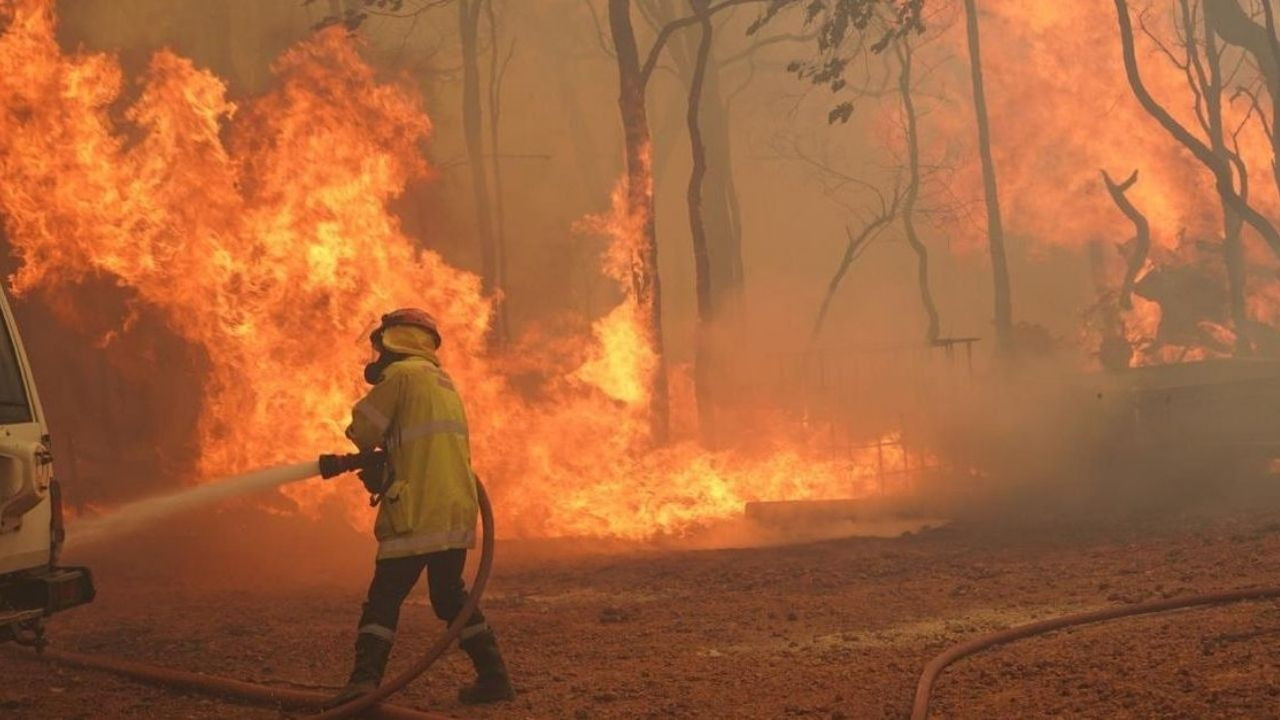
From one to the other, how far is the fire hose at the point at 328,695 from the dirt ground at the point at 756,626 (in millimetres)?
88

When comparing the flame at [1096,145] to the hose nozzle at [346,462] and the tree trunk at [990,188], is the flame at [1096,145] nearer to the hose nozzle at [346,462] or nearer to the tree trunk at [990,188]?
the tree trunk at [990,188]

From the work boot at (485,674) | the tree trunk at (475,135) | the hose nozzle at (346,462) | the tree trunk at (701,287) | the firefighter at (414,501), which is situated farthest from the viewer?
the tree trunk at (475,135)

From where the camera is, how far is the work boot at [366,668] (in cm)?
605

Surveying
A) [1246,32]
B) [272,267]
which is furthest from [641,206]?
[1246,32]

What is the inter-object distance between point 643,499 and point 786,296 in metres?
36.7

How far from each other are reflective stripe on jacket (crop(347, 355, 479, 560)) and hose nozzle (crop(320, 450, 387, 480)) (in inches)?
3.5

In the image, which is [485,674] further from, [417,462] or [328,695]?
[417,462]

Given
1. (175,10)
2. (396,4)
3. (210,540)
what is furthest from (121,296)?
(175,10)

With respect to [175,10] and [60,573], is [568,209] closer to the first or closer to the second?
[175,10]

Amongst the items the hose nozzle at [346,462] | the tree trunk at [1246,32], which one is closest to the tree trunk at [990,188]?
the tree trunk at [1246,32]

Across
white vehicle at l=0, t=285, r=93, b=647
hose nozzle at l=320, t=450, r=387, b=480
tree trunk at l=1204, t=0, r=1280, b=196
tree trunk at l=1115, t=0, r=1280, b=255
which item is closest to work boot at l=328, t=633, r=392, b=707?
hose nozzle at l=320, t=450, r=387, b=480

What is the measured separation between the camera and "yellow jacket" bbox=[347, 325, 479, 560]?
6184 millimetres

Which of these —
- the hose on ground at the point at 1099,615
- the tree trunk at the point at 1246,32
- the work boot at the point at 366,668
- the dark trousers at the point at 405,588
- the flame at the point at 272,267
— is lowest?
the hose on ground at the point at 1099,615

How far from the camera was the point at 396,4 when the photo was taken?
17.8 meters
